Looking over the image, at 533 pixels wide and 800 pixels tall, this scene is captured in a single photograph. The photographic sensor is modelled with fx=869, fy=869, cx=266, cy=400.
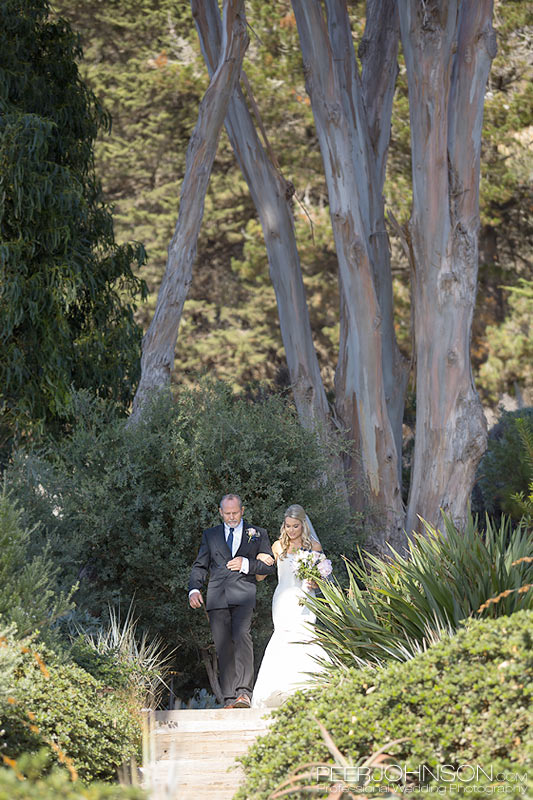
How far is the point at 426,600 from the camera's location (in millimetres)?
5754

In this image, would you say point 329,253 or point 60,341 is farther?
point 329,253

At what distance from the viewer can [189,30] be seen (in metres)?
24.9

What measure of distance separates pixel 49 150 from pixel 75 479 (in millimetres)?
6387

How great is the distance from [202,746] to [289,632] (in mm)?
1684

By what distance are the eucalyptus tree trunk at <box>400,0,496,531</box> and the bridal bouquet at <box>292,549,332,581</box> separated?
4108 millimetres

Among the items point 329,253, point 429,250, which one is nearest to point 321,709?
point 429,250

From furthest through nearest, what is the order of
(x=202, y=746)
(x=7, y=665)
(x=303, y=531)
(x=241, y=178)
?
(x=241, y=178) < (x=303, y=531) < (x=202, y=746) < (x=7, y=665)

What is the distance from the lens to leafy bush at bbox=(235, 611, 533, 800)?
155 inches

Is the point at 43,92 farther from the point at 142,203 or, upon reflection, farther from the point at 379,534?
the point at 142,203

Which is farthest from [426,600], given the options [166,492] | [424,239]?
[424,239]

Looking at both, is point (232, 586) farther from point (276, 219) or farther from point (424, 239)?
point (276, 219)

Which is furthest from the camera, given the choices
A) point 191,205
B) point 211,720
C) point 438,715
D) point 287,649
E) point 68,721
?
point 191,205

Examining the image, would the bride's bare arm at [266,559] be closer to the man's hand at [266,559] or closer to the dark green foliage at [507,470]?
the man's hand at [266,559]

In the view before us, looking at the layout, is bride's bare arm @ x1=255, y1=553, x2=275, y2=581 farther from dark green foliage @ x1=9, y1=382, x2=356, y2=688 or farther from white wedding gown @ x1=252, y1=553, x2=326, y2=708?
dark green foliage @ x1=9, y1=382, x2=356, y2=688
